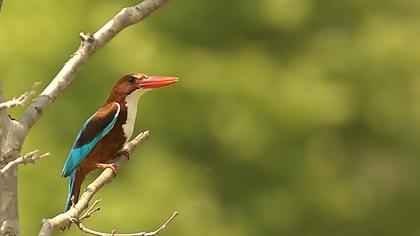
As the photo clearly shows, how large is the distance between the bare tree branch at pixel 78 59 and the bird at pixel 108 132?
77 cm

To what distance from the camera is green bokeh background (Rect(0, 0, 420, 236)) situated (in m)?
10.2

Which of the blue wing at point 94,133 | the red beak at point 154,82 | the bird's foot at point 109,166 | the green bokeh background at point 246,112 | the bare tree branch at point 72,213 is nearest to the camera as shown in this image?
the bare tree branch at point 72,213

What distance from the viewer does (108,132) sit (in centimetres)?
521

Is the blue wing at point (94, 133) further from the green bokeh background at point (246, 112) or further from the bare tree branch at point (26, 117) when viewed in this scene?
the green bokeh background at point (246, 112)

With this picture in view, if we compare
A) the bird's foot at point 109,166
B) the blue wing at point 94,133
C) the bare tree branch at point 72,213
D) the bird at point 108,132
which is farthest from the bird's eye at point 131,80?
the bare tree branch at point 72,213

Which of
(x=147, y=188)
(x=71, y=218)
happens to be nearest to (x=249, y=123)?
(x=147, y=188)

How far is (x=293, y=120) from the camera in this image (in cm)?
1082

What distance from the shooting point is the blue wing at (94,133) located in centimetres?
520

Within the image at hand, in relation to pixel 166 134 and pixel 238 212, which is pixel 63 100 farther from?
pixel 238 212

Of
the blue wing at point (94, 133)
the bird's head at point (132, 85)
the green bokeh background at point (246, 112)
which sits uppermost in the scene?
the bird's head at point (132, 85)

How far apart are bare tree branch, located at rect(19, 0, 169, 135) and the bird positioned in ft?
2.52

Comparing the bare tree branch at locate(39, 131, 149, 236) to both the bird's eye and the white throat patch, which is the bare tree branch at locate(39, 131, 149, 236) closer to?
the white throat patch

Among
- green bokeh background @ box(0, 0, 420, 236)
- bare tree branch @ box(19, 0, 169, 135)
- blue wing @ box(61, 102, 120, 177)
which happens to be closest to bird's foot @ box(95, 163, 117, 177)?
blue wing @ box(61, 102, 120, 177)

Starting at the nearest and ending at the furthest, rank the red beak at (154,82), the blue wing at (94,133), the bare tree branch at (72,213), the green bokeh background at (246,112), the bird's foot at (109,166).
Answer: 1. the bare tree branch at (72,213)
2. the bird's foot at (109,166)
3. the red beak at (154,82)
4. the blue wing at (94,133)
5. the green bokeh background at (246,112)
